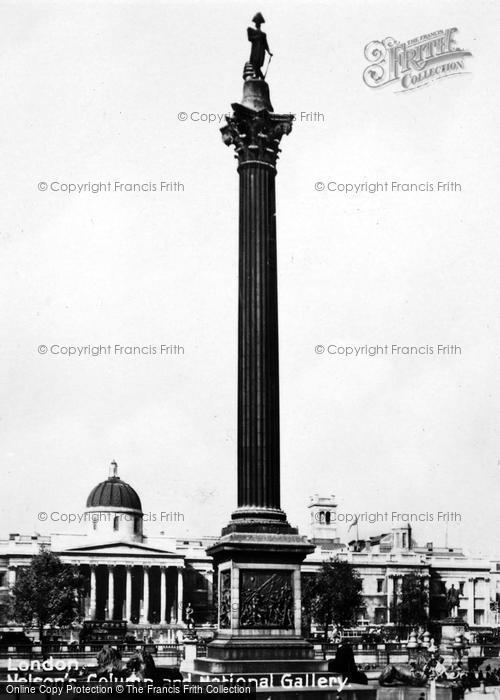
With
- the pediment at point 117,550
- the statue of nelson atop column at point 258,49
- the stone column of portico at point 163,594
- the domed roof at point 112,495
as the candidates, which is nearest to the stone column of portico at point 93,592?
the pediment at point 117,550

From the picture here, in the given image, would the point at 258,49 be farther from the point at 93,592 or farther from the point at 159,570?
the point at 159,570

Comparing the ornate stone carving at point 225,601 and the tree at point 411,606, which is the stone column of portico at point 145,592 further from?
the ornate stone carving at point 225,601

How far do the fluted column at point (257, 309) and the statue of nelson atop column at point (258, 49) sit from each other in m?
0.61

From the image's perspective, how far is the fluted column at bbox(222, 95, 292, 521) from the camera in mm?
30219

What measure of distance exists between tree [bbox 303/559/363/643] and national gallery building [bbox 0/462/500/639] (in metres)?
24.1

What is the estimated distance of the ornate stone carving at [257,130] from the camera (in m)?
32.3

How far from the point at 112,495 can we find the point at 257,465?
86.4 meters

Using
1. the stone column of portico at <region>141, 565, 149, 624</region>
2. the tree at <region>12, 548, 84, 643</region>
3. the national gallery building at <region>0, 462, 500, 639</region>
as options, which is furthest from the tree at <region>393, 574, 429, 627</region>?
the tree at <region>12, 548, 84, 643</region>

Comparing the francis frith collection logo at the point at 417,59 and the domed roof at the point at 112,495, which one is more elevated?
the francis frith collection logo at the point at 417,59

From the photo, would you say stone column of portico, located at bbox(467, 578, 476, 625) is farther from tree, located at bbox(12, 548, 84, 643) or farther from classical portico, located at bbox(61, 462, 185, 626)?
tree, located at bbox(12, 548, 84, 643)

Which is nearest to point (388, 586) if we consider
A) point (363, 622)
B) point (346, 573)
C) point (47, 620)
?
point (363, 622)

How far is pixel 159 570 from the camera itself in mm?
116188

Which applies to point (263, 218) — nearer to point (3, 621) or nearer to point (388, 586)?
point (3, 621)

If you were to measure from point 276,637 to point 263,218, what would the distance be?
12.1 metres
